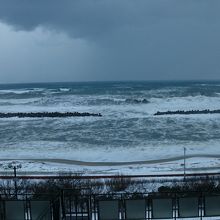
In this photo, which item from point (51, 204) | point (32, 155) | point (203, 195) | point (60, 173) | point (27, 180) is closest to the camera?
point (51, 204)

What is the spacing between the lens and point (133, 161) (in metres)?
21.6

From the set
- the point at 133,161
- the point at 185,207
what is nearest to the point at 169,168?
the point at 133,161

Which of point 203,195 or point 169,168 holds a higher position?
point 203,195

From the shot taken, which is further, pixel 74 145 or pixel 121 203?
pixel 74 145

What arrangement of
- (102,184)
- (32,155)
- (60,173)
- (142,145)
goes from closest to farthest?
1. (102,184)
2. (60,173)
3. (32,155)
4. (142,145)

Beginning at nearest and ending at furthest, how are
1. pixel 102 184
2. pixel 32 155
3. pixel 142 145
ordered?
pixel 102 184
pixel 32 155
pixel 142 145

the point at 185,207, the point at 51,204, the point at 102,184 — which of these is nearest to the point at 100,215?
the point at 51,204

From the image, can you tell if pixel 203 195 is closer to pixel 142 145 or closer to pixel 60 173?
pixel 60 173

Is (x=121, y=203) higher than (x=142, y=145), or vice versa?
(x=121, y=203)

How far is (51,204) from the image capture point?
22.0ft

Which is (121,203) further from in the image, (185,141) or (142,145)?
(185,141)

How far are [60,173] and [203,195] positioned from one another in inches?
488

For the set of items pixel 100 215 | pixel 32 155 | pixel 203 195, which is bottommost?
pixel 32 155

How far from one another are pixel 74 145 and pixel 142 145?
16.1 ft
